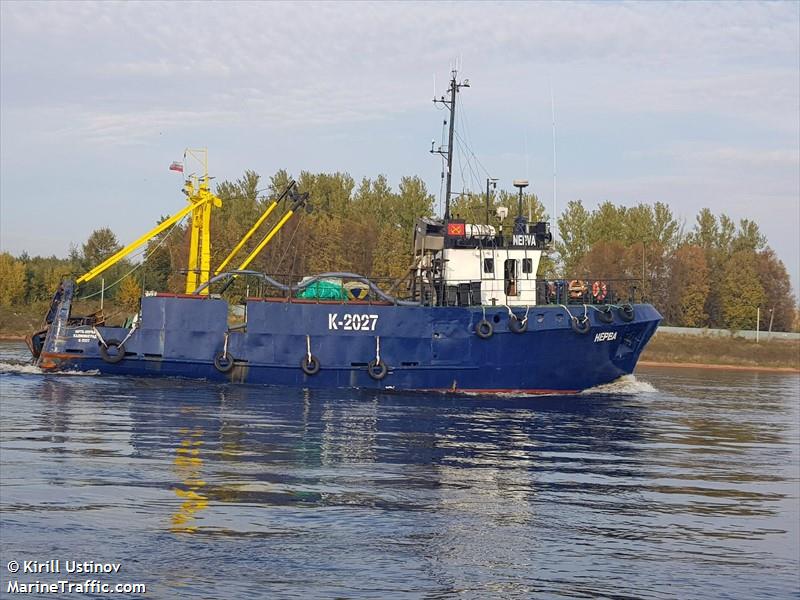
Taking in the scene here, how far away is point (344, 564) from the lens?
12.6 m

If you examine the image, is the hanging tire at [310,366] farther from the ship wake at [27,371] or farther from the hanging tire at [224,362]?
the ship wake at [27,371]

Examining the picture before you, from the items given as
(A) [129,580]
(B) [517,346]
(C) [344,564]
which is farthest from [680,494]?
(B) [517,346]

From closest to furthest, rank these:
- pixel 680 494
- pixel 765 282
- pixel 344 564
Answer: pixel 344 564 < pixel 680 494 < pixel 765 282

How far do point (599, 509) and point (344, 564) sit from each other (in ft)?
16.8

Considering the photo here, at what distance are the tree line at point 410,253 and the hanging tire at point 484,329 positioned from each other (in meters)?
31.9

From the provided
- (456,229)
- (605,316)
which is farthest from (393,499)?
(456,229)

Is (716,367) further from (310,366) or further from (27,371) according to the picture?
(27,371)

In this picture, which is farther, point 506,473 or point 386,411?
point 386,411

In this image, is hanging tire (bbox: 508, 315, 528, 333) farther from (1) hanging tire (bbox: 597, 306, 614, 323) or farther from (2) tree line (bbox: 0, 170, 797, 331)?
(2) tree line (bbox: 0, 170, 797, 331)

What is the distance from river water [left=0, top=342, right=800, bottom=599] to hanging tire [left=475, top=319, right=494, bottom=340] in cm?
348

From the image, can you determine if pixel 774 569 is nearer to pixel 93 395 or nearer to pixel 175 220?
pixel 93 395

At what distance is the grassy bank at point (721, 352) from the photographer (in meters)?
→ 66.0
